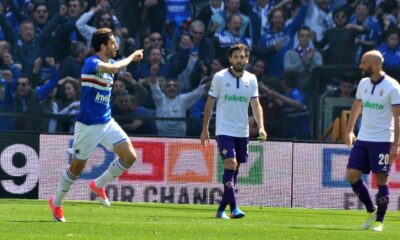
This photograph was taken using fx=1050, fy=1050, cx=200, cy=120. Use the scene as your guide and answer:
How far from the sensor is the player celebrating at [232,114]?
565 inches

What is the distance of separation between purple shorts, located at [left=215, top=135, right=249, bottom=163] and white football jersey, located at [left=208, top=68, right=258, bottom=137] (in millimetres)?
69

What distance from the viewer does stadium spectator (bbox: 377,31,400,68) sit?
24266mm

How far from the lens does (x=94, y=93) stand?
503 inches

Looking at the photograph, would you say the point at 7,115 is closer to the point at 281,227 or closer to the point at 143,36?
the point at 143,36

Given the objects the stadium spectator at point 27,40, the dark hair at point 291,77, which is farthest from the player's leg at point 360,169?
the stadium spectator at point 27,40

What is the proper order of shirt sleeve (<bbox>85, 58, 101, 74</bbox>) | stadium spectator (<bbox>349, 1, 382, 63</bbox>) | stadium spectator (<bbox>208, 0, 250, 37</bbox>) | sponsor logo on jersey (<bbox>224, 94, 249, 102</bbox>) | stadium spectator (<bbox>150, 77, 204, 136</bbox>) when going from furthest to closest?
stadium spectator (<bbox>349, 1, 382, 63</bbox>) → stadium spectator (<bbox>208, 0, 250, 37</bbox>) → stadium spectator (<bbox>150, 77, 204, 136</bbox>) → sponsor logo on jersey (<bbox>224, 94, 249, 102</bbox>) → shirt sleeve (<bbox>85, 58, 101, 74</bbox>)

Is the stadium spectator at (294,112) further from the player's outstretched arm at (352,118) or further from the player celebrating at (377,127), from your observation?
the player celebrating at (377,127)

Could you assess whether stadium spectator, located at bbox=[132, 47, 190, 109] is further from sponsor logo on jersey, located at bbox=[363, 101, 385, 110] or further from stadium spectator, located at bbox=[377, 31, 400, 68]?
sponsor logo on jersey, located at bbox=[363, 101, 385, 110]

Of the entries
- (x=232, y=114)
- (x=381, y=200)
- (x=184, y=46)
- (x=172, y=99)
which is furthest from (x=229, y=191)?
(x=184, y=46)

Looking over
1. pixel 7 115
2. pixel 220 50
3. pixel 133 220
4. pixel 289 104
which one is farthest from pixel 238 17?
pixel 133 220

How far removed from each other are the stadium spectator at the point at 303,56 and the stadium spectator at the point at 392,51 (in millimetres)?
1527

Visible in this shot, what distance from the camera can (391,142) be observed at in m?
12.8

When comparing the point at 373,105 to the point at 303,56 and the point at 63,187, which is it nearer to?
the point at 63,187

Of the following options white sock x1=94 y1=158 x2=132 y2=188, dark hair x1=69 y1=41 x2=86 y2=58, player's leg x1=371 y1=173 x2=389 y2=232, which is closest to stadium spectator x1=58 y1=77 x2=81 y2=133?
dark hair x1=69 y1=41 x2=86 y2=58
